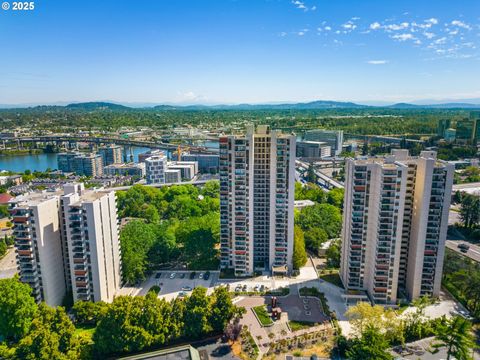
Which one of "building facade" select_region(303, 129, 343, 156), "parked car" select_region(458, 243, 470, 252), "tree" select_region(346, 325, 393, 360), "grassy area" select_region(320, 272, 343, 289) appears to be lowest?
"grassy area" select_region(320, 272, 343, 289)

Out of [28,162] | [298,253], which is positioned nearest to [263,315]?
[298,253]

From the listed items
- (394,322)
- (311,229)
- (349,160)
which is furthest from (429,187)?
(311,229)

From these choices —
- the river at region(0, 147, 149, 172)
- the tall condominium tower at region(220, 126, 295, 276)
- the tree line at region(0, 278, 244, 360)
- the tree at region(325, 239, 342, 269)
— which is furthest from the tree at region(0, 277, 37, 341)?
the river at region(0, 147, 149, 172)

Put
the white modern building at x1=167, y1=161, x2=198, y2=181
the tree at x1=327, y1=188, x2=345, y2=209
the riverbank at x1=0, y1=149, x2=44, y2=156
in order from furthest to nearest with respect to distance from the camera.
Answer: the riverbank at x1=0, y1=149, x2=44, y2=156
the white modern building at x1=167, y1=161, x2=198, y2=181
the tree at x1=327, y1=188, x2=345, y2=209

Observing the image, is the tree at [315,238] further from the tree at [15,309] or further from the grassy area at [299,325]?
the tree at [15,309]

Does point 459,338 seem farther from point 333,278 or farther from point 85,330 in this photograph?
point 85,330

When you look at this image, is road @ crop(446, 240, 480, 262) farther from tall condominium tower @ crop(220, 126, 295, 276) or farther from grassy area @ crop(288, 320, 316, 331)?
grassy area @ crop(288, 320, 316, 331)
